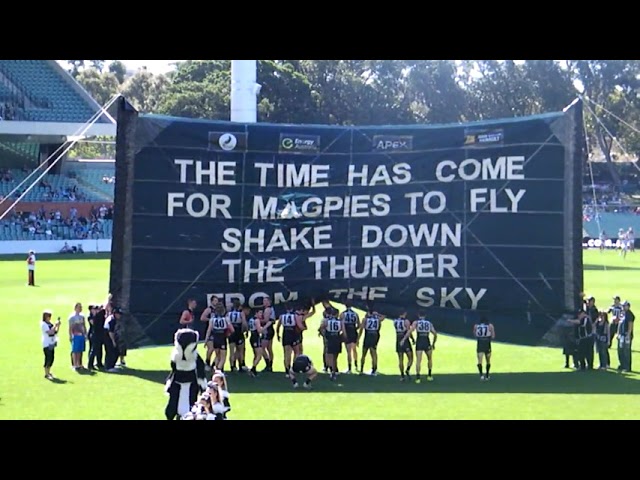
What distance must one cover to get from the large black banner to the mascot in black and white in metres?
8.41

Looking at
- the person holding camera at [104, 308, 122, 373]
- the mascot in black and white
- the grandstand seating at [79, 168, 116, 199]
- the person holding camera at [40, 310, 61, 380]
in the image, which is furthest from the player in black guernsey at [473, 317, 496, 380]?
the grandstand seating at [79, 168, 116, 199]

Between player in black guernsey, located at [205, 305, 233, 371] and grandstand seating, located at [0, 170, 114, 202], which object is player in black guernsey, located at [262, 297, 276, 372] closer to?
player in black guernsey, located at [205, 305, 233, 371]

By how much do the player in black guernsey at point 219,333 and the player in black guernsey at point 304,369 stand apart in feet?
5.17

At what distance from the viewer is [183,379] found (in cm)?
1349

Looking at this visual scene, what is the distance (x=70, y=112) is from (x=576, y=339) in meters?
52.0

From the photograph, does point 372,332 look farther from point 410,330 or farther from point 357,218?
point 357,218

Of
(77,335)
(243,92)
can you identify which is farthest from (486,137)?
(77,335)

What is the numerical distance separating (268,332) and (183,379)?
7.84 meters

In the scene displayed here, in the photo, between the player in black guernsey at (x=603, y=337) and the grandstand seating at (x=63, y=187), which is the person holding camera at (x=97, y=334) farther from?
the grandstand seating at (x=63, y=187)

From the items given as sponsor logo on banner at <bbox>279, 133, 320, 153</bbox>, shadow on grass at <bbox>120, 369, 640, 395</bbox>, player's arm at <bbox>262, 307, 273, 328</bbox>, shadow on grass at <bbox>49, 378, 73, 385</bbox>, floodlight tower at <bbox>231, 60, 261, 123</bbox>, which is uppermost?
floodlight tower at <bbox>231, 60, 261, 123</bbox>

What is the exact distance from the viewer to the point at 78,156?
10512 centimetres

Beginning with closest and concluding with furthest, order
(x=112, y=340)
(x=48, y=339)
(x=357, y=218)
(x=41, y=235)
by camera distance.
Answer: (x=48, y=339), (x=112, y=340), (x=357, y=218), (x=41, y=235)

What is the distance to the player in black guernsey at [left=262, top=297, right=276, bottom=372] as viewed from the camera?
21.3 m

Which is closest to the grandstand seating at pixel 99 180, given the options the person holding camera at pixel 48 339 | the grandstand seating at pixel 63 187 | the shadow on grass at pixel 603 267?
the grandstand seating at pixel 63 187
